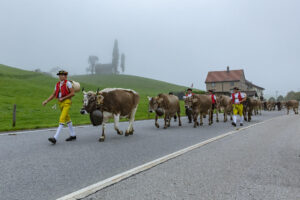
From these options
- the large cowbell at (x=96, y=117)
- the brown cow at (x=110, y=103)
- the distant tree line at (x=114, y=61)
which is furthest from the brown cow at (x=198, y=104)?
the distant tree line at (x=114, y=61)

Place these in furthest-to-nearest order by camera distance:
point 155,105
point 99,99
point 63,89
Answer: point 155,105
point 99,99
point 63,89

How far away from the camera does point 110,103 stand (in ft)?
26.0

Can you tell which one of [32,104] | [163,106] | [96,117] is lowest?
[96,117]

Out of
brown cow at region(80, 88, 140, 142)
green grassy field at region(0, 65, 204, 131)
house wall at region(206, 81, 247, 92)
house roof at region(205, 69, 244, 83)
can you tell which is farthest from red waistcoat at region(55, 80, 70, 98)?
house roof at region(205, 69, 244, 83)

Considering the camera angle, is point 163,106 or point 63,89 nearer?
point 63,89

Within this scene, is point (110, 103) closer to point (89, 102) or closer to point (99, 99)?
point (99, 99)

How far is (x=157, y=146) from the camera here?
6500 mm

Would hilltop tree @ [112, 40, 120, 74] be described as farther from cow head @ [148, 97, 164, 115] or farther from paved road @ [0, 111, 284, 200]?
paved road @ [0, 111, 284, 200]

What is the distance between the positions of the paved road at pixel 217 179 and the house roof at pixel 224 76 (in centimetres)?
7585

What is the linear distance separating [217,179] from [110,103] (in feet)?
16.7

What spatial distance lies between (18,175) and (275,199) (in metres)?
3.84

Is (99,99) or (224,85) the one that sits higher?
(224,85)

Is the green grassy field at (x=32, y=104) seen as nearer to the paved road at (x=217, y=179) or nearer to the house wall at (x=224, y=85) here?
the paved road at (x=217, y=179)

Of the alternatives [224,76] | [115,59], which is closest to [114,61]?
[115,59]
